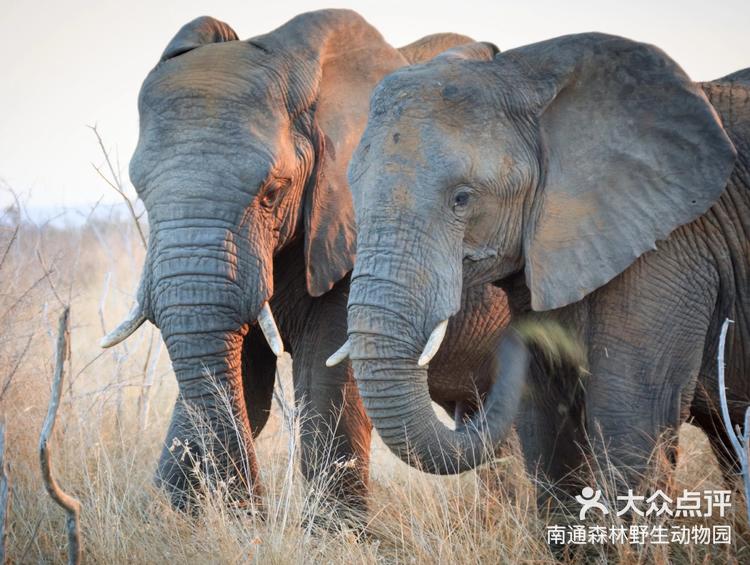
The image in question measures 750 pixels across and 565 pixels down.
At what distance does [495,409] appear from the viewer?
16.6 ft

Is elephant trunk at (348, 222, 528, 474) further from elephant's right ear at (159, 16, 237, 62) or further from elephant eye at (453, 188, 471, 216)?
elephant's right ear at (159, 16, 237, 62)

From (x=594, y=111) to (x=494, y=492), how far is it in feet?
6.95

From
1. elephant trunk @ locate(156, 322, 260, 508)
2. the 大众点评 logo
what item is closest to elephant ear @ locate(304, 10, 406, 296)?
elephant trunk @ locate(156, 322, 260, 508)

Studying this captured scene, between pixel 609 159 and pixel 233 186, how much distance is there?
170 cm

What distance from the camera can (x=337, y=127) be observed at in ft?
18.6

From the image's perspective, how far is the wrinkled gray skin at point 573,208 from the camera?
436 centimetres

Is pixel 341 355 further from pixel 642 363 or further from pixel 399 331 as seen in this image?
pixel 642 363

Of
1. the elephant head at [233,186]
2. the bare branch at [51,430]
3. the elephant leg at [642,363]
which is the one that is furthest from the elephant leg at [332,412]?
the bare branch at [51,430]

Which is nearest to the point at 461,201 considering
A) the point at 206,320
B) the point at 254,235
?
the point at 254,235

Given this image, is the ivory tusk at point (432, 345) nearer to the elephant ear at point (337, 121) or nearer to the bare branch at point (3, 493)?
the elephant ear at point (337, 121)

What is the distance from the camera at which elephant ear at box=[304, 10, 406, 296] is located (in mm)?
5524

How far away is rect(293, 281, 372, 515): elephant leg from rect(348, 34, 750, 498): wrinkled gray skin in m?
1.01

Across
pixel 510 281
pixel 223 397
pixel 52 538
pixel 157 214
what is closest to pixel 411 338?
pixel 510 281

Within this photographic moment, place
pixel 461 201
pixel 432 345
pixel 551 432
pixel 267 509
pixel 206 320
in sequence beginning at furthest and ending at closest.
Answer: pixel 551 432, pixel 267 509, pixel 206 320, pixel 461 201, pixel 432 345
